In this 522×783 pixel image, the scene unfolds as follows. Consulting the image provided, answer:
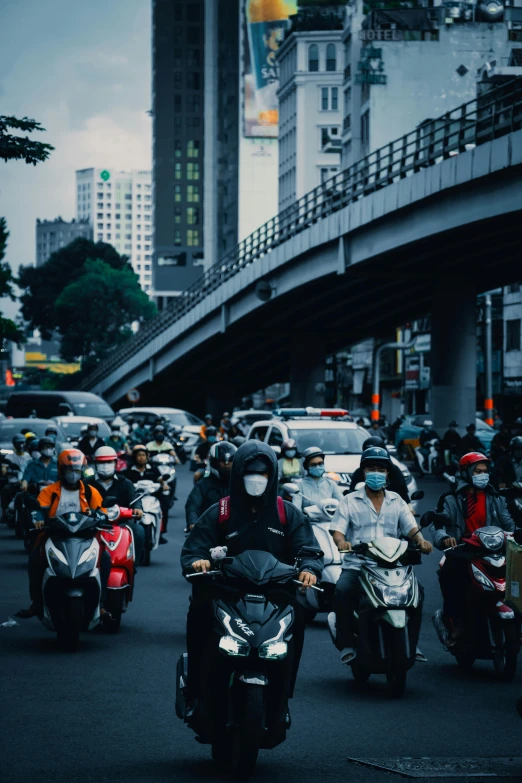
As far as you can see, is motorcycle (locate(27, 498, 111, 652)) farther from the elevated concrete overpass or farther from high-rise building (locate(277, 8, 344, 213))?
high-rise building (locate(277, 8, 344, 213))

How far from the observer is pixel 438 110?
77062 mm

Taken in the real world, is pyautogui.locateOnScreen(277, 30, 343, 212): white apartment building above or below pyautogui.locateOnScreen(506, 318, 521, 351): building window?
above

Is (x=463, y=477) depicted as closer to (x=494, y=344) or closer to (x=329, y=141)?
(x=494, y=344)

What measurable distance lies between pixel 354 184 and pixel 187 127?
14097cm

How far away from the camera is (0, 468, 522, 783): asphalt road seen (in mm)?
6820

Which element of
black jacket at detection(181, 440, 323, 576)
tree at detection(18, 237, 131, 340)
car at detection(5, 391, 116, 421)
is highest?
tree at detection(18, 237, 131, 340)

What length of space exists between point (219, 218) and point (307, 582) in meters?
152

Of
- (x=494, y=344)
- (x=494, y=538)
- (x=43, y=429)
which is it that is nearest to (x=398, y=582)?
(x=494, y=538)

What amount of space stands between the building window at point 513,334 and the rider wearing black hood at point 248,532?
205 feet

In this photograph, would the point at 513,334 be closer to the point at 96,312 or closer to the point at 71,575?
the point at 96,312

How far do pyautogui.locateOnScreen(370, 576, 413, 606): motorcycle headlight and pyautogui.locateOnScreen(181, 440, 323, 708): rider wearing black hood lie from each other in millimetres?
2000

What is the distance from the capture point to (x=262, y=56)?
138 m

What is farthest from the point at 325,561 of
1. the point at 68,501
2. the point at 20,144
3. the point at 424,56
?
the point at 424,56

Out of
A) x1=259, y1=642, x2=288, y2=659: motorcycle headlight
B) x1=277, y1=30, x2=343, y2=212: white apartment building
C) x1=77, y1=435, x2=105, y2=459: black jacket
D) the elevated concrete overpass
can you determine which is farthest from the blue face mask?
x1=277, y1=30, x2=343, y2=212: white apartment building
